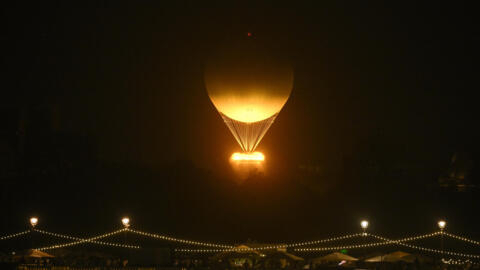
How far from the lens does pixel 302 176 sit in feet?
125

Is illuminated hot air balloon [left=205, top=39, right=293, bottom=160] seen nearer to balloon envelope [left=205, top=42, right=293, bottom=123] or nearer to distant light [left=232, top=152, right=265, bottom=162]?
balloon envelope [left=205, top=42, right=293, bottom=123]

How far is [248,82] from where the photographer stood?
35.8 meters

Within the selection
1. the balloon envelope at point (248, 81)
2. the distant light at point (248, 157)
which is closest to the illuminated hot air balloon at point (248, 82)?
the balloon envelope at point (248, 81)

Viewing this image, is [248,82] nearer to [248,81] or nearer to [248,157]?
[248,81]

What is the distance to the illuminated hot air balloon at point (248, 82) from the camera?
35.8 m

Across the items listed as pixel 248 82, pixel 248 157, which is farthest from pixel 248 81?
pixel 248 157

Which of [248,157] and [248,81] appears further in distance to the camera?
[248,157]

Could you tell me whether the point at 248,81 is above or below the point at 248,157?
above

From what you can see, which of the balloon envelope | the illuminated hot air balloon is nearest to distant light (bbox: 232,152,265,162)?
the illuminated hot air balloon

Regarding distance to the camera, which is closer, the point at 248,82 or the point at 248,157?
the point at 248,82

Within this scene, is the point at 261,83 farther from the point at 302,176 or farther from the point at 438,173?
the point at 438,173

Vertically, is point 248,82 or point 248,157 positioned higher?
point 248,82

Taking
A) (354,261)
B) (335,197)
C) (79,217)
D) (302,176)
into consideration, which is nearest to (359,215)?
(335,197)

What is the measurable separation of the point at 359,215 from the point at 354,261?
8.47 m
